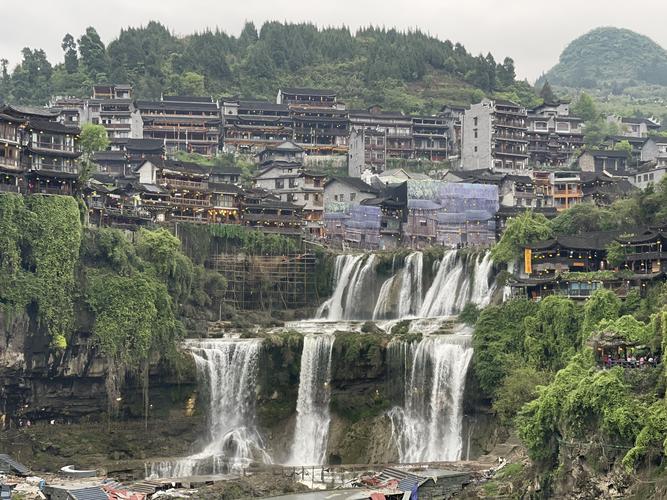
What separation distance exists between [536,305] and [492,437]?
10.2 metres

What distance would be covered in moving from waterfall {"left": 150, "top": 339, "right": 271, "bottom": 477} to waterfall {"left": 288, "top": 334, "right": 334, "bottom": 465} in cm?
330

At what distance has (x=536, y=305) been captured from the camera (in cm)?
9681

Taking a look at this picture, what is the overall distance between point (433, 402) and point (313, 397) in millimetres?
9711

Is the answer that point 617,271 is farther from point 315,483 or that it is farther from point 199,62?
point 199,62

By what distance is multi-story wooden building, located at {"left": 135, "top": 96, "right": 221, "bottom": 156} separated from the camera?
529 ft

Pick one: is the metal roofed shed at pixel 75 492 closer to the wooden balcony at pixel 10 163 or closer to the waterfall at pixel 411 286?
the wooden balcony at pixel 10 163

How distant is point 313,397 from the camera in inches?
4006

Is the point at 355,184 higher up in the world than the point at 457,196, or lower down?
higher up

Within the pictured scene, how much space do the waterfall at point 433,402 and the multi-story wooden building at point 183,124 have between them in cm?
6843

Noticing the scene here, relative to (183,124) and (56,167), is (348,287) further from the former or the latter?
(183,124)

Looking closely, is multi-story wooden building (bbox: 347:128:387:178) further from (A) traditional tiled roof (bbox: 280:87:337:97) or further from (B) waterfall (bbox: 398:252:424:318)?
(B) waterfall (bbox: 398:252:424:318)

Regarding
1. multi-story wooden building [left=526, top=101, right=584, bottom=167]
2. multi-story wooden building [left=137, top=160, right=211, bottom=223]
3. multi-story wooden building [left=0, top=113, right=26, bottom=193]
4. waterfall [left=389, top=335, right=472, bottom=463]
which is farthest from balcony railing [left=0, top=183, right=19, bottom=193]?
multi-story wooden building [left=526, top=101, right=584, bottom=167]

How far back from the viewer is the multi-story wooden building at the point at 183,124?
161125 mm

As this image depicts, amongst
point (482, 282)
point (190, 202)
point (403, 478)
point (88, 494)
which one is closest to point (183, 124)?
point (190, 202)
